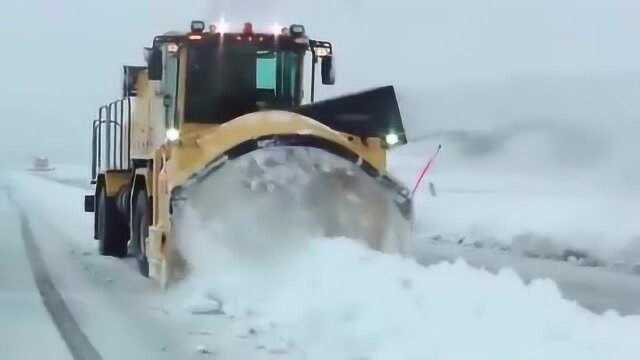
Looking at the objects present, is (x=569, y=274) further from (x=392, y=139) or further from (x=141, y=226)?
(x=141, y=226)

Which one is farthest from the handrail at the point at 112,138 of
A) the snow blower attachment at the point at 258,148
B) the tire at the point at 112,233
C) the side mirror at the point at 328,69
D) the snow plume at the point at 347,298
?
the snow plume at the point at 347,298

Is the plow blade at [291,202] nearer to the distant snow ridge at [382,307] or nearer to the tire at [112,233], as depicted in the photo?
the distant snow ridge at [382,307]

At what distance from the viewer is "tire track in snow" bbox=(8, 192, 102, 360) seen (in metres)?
8.11

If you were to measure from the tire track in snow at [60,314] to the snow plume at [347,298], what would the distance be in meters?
1.11

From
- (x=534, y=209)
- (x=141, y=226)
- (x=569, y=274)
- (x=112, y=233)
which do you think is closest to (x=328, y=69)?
(x=141, y=226)

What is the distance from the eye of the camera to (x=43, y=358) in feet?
25.8

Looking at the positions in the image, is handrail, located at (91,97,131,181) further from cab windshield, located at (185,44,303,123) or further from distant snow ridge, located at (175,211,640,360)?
distant snow ridge, located at (175,211,640,360)

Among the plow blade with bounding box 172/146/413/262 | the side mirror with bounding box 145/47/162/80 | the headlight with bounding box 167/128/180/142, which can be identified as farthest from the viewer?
the side mirror with bounding box 145/47/162/80

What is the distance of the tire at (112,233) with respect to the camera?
16000mm

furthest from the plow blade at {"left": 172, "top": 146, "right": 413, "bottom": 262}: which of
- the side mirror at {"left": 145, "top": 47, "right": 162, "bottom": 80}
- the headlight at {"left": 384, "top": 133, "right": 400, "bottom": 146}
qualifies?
the side mirror at {"left": 145, "top": 47, "right": 162, "bottom": 80}

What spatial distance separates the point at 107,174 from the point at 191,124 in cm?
473

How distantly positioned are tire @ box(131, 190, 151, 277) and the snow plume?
6.06 ft

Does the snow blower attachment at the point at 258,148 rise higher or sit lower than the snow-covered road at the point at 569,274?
higher

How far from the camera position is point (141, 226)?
42.4 feet
